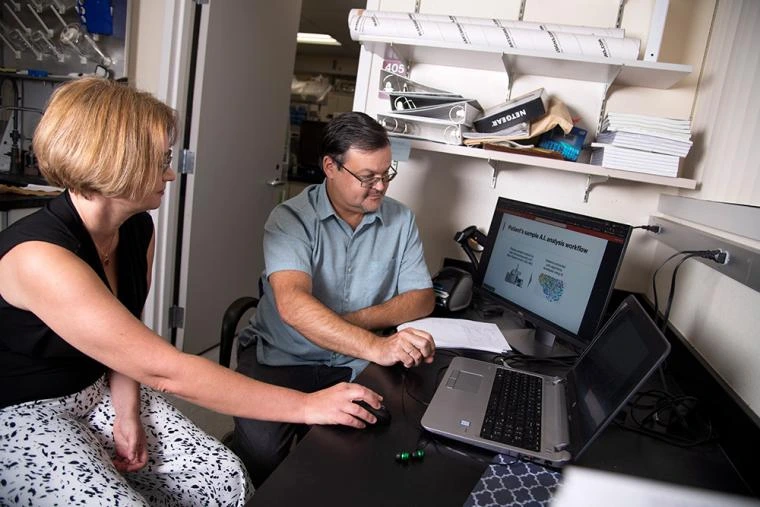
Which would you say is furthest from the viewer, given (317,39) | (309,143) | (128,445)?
(317,39)

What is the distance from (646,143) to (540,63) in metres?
0.45

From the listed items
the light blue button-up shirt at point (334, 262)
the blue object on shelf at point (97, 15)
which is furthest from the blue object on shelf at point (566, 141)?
the blue object on shelf at point (97, 15)

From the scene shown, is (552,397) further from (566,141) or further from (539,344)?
(566,141)

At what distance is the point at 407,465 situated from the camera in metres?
0.78

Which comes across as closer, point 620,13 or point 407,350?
point 407,350

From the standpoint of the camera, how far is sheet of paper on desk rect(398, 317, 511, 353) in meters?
1.30

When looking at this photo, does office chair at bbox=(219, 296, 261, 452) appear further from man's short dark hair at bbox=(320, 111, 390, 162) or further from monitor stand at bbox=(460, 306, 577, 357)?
monitor stand at bbox=(460, 306, 577, 357)

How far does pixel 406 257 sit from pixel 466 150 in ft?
1.37

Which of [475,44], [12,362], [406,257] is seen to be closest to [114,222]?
[12,362]

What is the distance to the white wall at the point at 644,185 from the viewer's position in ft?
3.83

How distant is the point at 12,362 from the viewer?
977mm

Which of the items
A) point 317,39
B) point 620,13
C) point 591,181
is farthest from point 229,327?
point 317,39

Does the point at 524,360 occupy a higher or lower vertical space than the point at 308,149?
lower

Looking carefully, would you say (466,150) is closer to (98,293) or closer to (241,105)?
(98,293)
